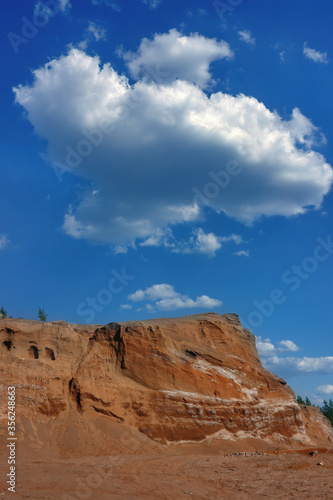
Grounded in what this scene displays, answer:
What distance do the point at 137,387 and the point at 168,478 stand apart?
10.6 metres

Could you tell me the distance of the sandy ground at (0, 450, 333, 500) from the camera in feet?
40.2

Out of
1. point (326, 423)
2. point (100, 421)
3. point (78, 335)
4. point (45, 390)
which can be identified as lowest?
point (326, 423)

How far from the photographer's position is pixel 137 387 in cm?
2547

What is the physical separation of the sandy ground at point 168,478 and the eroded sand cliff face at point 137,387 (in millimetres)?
3034

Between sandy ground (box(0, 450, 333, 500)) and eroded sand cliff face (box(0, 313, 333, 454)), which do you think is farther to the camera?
eroded sand cliff face (box(0, 313, 333, 454))

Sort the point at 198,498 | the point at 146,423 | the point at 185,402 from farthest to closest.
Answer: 1. the point at 185,402
2. the point at 146,423
3. the point at 198,498

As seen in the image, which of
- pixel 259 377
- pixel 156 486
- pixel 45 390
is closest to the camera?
pixel 156 486

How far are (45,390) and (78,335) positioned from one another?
5111mm

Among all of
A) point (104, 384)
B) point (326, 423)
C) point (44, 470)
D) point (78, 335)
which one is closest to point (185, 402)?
point (104, 384)

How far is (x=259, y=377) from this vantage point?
31.6 metres

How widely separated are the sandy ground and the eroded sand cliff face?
3034mm

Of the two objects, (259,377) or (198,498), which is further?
(259,377)

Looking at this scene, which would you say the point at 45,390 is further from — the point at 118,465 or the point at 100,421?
the point at 118,465

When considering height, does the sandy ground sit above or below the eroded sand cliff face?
below
